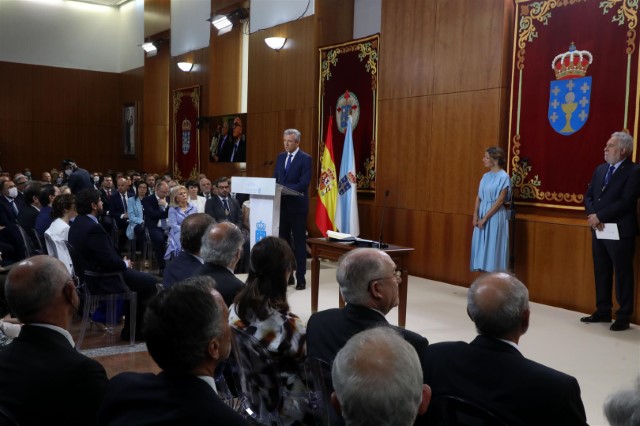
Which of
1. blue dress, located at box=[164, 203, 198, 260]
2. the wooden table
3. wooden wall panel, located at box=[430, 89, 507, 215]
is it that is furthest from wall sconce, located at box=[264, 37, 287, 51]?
the wooden table

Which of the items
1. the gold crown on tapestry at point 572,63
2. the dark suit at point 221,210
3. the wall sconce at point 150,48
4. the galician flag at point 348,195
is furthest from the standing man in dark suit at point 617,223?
the wall sconce at point 150,48

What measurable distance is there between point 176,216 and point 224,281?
4041mm

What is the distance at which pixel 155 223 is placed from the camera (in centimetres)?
745

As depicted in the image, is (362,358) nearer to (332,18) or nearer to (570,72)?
(570,72)

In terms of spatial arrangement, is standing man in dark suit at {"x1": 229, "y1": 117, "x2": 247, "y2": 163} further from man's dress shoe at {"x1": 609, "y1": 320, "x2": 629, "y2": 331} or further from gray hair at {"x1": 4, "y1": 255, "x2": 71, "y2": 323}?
gray hair at {"x1": 4, "y1": 255, "x2": 71, "y2": 323}

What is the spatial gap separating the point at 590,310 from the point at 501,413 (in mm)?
4362

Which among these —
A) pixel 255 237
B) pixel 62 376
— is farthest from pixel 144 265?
pixel 62 376

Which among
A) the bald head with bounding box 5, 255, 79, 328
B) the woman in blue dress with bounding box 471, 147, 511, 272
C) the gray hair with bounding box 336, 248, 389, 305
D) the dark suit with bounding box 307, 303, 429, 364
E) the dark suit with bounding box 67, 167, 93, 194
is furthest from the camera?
the dark suit with bounding box 67, 167, 93, 194

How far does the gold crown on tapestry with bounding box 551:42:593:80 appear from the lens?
5664mm

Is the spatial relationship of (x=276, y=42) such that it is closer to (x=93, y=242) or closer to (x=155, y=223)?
(x=155, y=223)

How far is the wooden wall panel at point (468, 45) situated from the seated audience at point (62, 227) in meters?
4.11

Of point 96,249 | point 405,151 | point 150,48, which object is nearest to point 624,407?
point 96,249

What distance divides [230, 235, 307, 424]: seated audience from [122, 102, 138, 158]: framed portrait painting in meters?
14.8

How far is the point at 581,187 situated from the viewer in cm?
575
